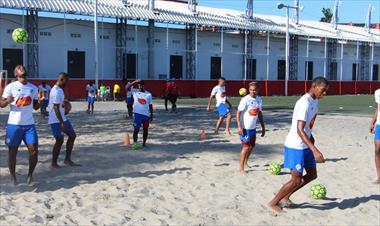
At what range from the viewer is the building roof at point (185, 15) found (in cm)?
3403

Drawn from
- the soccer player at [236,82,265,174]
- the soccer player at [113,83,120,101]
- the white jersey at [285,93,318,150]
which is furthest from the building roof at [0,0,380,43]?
the white jersey at [285,93,318,150]

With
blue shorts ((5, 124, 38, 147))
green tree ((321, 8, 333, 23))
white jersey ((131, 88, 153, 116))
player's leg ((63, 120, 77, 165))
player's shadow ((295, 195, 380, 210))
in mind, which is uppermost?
green tree ((321, 8, 333, 23))

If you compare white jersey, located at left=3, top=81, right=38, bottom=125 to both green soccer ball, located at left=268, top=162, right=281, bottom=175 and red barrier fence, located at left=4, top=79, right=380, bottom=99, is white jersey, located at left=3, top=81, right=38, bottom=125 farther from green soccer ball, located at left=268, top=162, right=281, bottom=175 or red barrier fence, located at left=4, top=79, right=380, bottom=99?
red barrier fence, located at left=4, top=79, right=380, bottom=99

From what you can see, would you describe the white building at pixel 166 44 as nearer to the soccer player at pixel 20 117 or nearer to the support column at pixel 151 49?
the support column at pixel 151 49

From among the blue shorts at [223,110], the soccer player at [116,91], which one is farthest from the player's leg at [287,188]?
the soccer player at [116,91]

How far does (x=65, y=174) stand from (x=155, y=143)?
424 cm

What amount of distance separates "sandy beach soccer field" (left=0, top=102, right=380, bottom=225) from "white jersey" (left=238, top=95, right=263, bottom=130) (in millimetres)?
856

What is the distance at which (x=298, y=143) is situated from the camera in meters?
6.45

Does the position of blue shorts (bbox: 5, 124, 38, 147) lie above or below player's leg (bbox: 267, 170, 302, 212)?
above

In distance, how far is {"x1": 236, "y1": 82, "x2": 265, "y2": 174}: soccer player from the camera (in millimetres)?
9242

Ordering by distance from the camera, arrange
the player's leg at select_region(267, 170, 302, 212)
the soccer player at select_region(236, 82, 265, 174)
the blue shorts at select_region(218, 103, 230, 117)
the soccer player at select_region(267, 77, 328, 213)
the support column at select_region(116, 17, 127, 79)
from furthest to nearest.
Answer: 1. the support column at select_region(116, 17, 127, 79)
2. the blue shorts at select_region(218, 103, 230, 117)
3. the soccer player at select_region(236, 82, 265, 174)
4. the player's leg at select_region(267, 170, 302, 212)
5. the soccer player at select_region(267, 77, 328, 213)

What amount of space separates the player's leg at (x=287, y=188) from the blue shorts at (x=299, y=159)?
82mm

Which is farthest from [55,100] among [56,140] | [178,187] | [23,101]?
[178,187]

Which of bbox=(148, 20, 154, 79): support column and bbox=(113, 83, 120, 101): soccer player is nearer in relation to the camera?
bbox=(113, 83, 120, 101): soccer player
